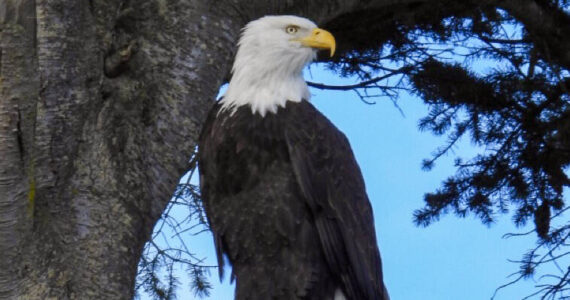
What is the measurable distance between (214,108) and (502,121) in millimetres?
2958

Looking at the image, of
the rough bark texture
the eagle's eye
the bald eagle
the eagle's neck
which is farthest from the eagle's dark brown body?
the eagle's eye

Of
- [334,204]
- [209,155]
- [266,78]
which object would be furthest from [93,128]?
[334,204]

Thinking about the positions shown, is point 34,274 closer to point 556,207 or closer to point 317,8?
point 317,8

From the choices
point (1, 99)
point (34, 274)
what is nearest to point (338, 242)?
point (34, 274)

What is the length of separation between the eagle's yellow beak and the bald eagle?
0.30m

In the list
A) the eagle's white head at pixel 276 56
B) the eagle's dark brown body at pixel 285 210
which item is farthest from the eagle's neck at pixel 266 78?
the eagle's dark brown body at pixel 285 210

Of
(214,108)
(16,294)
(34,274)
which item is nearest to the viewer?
(16,294)

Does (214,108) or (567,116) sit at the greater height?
(567,116)

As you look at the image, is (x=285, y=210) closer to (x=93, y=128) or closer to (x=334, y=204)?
(x=334, y=204)

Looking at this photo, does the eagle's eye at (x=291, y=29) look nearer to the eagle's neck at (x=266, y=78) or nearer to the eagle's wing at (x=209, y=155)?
the eagle's neck at (x=266, y=78)

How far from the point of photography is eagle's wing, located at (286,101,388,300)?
355 cm

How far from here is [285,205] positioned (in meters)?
3.54

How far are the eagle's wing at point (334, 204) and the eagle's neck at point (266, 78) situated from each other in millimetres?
153

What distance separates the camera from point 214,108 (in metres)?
3.80
